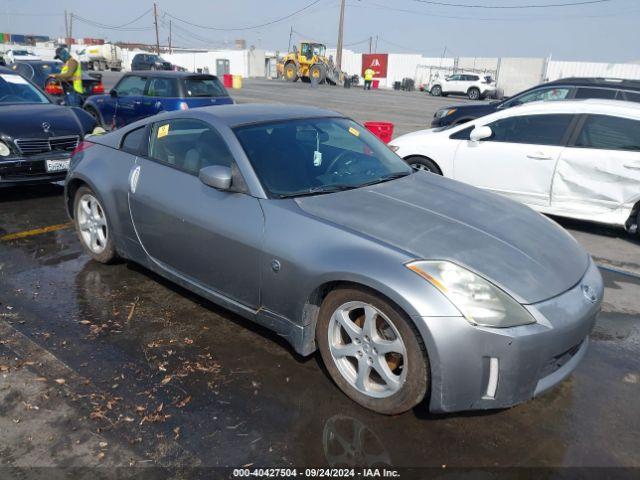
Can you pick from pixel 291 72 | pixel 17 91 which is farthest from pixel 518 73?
pixel 17 91

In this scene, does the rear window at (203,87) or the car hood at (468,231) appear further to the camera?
the rear window at (203,87)

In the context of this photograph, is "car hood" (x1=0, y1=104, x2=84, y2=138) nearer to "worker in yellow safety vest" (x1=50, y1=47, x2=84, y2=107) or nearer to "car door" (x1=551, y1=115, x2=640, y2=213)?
"worker in yellow safety vest" (x1=50, y1=47, x2=84, y2=107)

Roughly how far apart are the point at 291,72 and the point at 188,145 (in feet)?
138

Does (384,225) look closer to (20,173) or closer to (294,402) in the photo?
(294,402)

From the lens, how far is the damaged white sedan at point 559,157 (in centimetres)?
579

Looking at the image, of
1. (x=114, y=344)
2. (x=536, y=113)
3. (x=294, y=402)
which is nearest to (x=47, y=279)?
(x=114, y=344)

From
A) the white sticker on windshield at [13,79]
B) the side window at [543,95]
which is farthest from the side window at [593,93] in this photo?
the white sticker on windshield at [13,79]

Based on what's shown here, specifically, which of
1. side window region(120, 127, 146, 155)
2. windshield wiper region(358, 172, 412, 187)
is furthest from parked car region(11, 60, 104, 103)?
windshield wiper region(358, 172, 412, 187)

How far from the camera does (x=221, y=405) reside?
2.91 m

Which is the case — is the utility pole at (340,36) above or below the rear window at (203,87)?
above

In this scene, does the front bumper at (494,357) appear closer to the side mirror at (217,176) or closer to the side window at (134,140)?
the side mirror at (217,176)

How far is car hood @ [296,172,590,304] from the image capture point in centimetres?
273

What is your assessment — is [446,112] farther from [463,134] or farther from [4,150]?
[4,150]

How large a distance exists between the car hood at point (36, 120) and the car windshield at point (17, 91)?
0.29 m
